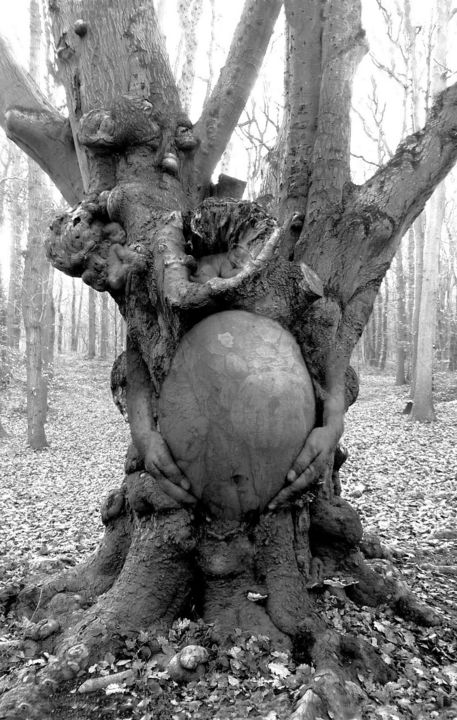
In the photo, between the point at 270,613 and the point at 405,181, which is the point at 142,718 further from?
→ the point at 405,181

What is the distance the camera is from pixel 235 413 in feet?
9.50

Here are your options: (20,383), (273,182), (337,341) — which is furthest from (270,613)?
(20,383)

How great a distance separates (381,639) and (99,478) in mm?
6998

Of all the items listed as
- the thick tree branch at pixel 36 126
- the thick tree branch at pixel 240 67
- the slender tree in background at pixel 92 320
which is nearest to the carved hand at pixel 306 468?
the thick tree branch at pixel 240 67

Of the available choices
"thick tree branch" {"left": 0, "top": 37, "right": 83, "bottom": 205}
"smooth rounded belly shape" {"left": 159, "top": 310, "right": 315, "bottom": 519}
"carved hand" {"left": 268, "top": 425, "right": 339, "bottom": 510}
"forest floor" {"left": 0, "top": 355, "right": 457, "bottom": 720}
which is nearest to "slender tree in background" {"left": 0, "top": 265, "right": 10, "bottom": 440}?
"forest floor" {"left": 0, "top": 355, "right": 457, "bottom": 720}

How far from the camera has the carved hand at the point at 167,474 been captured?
9.75 feet

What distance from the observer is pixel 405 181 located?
3.50m

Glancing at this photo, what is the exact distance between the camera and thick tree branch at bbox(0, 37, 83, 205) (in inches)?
168

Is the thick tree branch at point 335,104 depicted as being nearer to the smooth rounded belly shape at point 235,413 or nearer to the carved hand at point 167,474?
the smooth rounded belly shape at point 235,413

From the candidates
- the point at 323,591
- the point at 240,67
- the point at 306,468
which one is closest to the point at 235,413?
the point at 306,468

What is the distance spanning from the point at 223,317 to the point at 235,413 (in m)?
0.61

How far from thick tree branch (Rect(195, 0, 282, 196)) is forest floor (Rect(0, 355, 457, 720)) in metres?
3.74

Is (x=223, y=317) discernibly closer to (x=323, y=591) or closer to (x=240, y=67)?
(x=323, y=591)

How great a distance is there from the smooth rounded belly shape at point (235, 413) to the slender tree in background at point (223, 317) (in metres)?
0.01
